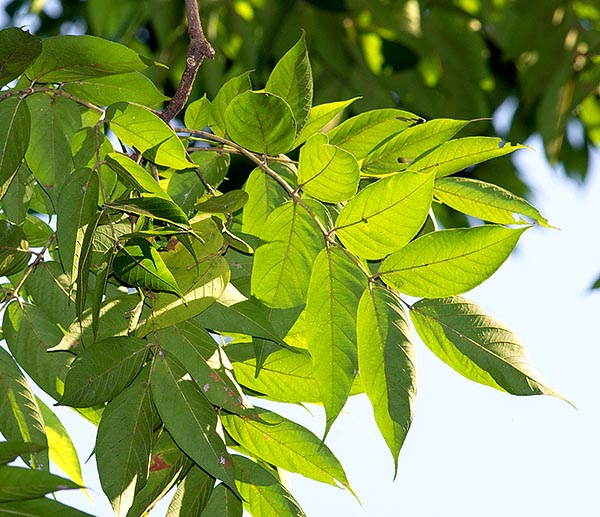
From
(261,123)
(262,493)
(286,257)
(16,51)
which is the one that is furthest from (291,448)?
(16,51)

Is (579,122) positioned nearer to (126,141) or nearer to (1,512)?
(126,141)

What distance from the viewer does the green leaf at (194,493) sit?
0.71 meters

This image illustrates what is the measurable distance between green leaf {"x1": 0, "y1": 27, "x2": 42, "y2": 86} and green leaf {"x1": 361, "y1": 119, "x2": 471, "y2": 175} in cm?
28

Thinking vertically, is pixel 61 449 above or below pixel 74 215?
below

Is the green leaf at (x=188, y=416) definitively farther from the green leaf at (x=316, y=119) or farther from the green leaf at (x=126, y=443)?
the green leaf at (x=316, y=119)

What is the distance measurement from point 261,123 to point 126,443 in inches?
10.6

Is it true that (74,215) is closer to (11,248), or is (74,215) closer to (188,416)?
(11,248)

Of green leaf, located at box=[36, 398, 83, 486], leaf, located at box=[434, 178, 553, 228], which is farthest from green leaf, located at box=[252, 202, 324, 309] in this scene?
green leaf, located at box=[36, 398, 83, 486]

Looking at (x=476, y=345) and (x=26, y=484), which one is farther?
(x=476, y=345)

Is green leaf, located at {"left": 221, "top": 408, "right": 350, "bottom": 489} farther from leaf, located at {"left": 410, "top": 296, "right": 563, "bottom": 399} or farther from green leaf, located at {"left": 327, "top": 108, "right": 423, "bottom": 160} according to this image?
green leaf, located at {"left": 327, "top": 108, "right": 423, "bottom": 160}

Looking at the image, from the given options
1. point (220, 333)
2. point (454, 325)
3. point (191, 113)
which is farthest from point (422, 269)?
point (191, 113)

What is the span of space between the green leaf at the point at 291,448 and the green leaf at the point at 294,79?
0.25 m

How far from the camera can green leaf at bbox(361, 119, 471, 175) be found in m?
0.76

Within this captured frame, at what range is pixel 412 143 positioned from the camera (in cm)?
76
